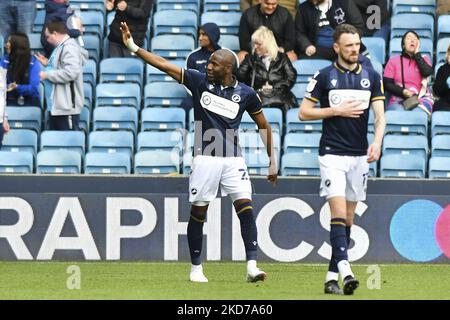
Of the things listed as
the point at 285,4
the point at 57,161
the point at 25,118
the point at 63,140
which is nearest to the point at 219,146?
Result: the point at 57,161

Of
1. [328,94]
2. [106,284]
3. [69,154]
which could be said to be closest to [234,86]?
[328,94]

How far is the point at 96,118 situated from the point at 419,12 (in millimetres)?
4426

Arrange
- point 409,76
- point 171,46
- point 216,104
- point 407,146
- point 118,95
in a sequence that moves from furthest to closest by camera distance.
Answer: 1. point 171,46
2. point 118,95
3. point 409,76
4. point 407,146
5. point 216,104

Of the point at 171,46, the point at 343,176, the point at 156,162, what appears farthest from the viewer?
the point at 171,46

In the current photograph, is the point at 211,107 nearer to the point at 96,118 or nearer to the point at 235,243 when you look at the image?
the point at 235,243

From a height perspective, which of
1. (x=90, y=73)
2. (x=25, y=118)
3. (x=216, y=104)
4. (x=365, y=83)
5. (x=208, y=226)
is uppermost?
(x=90, y=73)

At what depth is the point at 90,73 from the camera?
17234 mm

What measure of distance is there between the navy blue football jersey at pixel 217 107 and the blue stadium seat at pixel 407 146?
418 centimetres

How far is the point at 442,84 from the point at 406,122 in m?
0.65

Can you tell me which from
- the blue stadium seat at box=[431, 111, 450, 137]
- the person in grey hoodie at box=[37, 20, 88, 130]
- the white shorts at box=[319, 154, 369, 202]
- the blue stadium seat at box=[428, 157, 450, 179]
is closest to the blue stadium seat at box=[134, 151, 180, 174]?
the person in grey hoodie at box=[37, 20, 88, 130]

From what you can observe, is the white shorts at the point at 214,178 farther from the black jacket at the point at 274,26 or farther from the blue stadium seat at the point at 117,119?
the black jacket at the point at 274,26

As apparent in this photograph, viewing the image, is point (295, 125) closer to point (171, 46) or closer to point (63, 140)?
point (171, 46)

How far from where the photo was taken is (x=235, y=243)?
15008 mm
